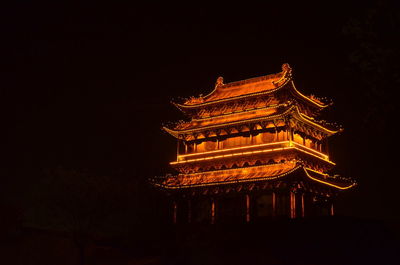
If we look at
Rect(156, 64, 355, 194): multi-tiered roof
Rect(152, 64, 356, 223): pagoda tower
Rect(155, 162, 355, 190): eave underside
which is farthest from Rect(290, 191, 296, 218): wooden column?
Rect(155, 162, 355, 190): eave underside

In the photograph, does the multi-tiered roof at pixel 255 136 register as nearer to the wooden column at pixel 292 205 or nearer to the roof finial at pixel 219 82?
the roof finial at pixel 219 82

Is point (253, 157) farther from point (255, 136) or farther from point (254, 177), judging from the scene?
point (254, 177)

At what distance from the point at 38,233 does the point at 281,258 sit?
2179 cm

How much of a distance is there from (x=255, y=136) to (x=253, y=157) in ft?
8.15

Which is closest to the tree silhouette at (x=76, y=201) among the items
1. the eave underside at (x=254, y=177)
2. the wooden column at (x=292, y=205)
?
the eave underside at (x=254, y=177)

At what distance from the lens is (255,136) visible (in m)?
51.0

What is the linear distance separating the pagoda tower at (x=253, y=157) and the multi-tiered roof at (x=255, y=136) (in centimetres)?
8

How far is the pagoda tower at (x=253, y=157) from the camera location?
47844mm

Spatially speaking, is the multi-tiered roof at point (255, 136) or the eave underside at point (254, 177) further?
the multi-tiered roof at point (255, 136)

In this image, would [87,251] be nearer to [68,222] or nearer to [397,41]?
[68,222]

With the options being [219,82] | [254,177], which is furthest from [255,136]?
[219,82]

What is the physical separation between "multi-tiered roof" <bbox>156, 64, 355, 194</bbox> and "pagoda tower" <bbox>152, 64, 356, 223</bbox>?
0.08m

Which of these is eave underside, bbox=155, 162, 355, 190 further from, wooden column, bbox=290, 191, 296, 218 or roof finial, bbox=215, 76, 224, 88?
roof finial, bbox=215, 76, 224, 88

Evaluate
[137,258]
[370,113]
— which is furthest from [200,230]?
[370,113]
